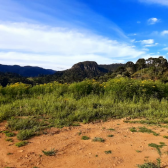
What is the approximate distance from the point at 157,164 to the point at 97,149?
1.11 m

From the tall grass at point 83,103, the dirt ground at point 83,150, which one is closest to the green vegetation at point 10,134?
the dirt ground at point 83,150

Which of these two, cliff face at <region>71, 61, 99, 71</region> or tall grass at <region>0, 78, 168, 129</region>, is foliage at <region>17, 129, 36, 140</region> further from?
cliff face at <region>71, 61, 99, 71</region>

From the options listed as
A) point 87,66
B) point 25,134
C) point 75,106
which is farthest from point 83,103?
point 87,66

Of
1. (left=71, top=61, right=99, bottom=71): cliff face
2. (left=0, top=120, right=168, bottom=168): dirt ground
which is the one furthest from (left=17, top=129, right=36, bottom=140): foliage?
(left=71, top=61, right=99, bottom=71): cliff face

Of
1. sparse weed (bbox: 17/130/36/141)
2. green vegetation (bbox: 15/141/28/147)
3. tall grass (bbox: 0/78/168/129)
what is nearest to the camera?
green vegetation (bbox: 15/141/28/147)

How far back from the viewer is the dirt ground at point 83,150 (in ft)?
8.96

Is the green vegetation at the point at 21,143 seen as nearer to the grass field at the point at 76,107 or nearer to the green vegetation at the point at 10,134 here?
the grass field at the point at 76,107

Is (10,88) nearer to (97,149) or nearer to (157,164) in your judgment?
(97,149)

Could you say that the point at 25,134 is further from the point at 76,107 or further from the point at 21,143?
the point at 76,107

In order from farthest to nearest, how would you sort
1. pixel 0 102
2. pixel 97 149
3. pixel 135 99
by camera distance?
1. pixel 135 99
2. pixel 0 102
3. pixel 97 149

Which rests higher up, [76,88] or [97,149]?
[76,88]

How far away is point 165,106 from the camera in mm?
6449

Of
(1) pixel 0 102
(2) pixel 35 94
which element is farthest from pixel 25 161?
(2) pixel 35 94

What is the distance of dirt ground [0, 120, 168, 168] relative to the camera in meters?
2.73
